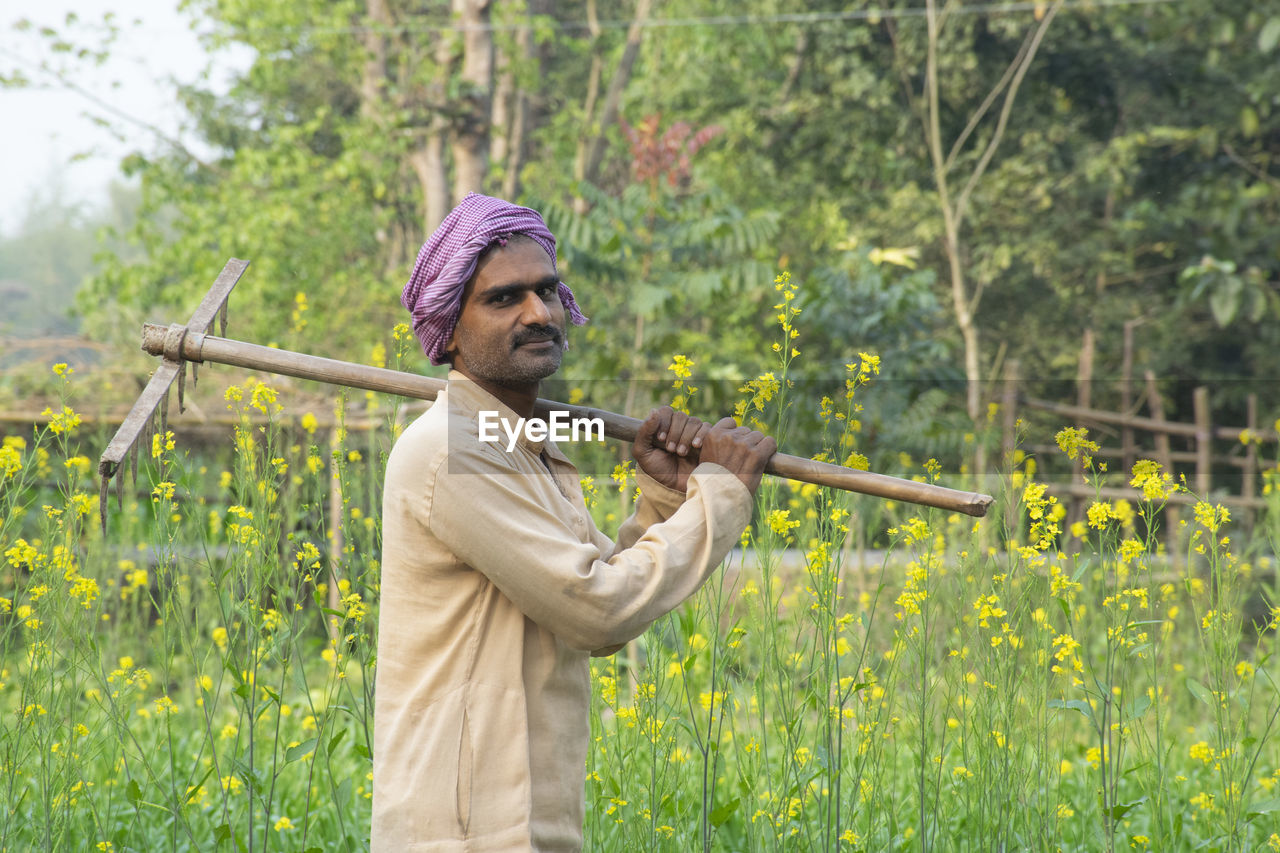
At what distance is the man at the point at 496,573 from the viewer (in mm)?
1690

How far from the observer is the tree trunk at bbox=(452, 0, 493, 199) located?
28.0 ft

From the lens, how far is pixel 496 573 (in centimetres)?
168

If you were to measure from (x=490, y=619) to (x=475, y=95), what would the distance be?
7.36m

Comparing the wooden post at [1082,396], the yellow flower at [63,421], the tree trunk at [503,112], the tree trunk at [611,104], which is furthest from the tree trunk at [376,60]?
the yellow flower at [63,421]

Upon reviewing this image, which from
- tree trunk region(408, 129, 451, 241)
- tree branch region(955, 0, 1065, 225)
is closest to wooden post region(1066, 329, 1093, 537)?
tree branch region(955, 0, 1065, 225)

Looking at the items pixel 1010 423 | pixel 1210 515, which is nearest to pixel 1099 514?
pixel 1210 515

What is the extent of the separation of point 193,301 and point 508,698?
33.5 feet

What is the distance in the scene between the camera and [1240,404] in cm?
1227

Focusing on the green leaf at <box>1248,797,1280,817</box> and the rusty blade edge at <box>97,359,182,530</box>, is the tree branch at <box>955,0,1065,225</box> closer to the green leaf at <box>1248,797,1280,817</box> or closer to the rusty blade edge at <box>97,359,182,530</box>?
the green leaf at <box>1248,797,1280,817</box>

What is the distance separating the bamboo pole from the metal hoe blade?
0.5 inches

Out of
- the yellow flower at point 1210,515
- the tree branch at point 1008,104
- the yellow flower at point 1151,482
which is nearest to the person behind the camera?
the yellow flower at point 1151,482

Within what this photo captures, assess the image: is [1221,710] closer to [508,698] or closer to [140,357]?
[508,698]

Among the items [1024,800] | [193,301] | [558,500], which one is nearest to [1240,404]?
[193,301]

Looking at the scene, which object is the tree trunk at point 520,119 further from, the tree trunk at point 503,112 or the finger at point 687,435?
the finger at point 687,435
